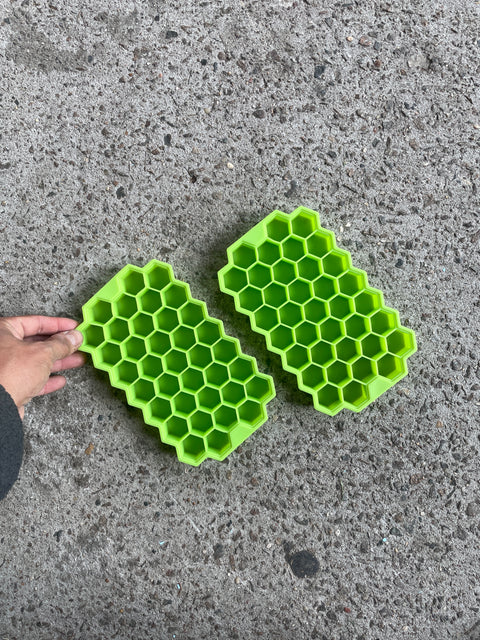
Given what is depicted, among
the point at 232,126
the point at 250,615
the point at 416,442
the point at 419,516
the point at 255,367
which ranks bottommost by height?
the point at 250,615

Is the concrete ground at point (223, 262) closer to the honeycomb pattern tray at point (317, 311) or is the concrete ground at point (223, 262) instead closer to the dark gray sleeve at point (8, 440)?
the honeycomb pattern tray at point (317, 311)

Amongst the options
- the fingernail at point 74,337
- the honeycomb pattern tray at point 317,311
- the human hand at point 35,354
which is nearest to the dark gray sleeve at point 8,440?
the human hand at point 35,354

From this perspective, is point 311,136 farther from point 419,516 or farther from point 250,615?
point 250,615

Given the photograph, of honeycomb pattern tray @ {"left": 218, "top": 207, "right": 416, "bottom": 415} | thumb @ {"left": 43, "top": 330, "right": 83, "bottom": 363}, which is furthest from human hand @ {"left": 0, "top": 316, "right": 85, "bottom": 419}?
honeycomb pattern tray @ {"left": 218, "top": 207, "right": 416, "bottom": 415}

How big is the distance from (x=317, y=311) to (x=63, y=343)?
48 cm

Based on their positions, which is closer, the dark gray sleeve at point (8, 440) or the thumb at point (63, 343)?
the dark gray sleeve at point (8, 440)

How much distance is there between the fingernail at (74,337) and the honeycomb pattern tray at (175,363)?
1 cm

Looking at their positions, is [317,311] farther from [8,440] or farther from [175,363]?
[8,440]

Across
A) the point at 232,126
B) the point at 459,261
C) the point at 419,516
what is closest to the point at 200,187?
the point at 232,126

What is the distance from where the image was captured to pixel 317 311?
3.36 ft

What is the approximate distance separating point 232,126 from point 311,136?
0.53 ft

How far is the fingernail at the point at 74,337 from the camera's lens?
981 mm

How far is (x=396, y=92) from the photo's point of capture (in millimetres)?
1074

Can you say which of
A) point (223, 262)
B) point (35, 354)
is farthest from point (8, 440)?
point (223, 262)
